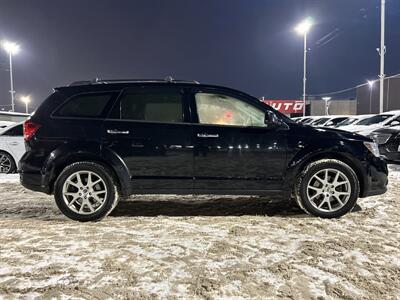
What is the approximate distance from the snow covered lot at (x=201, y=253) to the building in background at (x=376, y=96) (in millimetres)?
33688

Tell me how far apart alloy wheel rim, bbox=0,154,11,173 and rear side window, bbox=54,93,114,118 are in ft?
15.8

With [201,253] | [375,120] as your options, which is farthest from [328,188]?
[375,120]

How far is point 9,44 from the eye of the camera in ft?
97.9

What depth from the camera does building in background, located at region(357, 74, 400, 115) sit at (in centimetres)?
3431

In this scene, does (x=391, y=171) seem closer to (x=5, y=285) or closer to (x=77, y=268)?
(x=77, y=268)

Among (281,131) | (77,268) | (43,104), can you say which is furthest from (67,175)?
(281,131)

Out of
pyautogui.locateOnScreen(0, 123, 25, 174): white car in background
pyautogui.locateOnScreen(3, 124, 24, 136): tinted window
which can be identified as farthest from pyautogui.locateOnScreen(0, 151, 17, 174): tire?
pyautogui.locateOnScreen(3, 124, 24, 136): tinted window

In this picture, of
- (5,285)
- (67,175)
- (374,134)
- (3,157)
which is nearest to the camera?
(5,285)

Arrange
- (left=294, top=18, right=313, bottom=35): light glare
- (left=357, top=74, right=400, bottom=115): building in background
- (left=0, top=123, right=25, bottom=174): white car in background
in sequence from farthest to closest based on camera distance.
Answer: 1. (left=357, top=74, right=400, bottom=115): building in background
2. (left=294, top=18, right=313, bottom=35): light glare
3. (left=0, top=123, right=25, bottom=174): white car in background

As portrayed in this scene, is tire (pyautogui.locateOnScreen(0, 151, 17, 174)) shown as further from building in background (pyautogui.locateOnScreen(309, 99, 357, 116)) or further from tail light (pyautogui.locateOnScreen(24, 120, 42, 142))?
building in background (pyautogui.locateOnScreen(309, 99, 357, 116))

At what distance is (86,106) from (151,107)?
846 mm

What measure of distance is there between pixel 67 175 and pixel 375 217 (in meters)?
3.99

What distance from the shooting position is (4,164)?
8.56m

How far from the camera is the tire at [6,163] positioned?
8.54 metres
